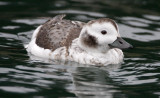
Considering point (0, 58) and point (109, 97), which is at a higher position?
point (0, 58)

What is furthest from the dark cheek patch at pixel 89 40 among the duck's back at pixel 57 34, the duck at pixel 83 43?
the duck's back at pixel 57 34

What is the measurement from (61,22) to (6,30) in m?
2.26

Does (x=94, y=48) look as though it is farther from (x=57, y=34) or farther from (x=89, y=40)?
(x=57, y=34)

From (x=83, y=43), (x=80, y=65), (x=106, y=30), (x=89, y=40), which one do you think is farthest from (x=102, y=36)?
(x=80, y=65)

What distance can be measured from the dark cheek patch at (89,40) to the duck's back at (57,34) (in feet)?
1.50

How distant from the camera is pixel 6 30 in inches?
584

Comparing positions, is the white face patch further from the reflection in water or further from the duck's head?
the reflection in water

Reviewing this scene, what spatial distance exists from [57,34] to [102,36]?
1.36 metres

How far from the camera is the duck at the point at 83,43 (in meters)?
11.7

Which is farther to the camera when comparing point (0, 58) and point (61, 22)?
point (61, 22)

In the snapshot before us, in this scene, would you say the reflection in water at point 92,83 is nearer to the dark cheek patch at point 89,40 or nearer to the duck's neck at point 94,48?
the duck's neck at point 94,48

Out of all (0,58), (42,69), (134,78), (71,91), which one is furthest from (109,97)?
(0,58)

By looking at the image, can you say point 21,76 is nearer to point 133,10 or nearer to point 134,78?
point 134,78

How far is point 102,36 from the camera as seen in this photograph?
11680 millimetres
